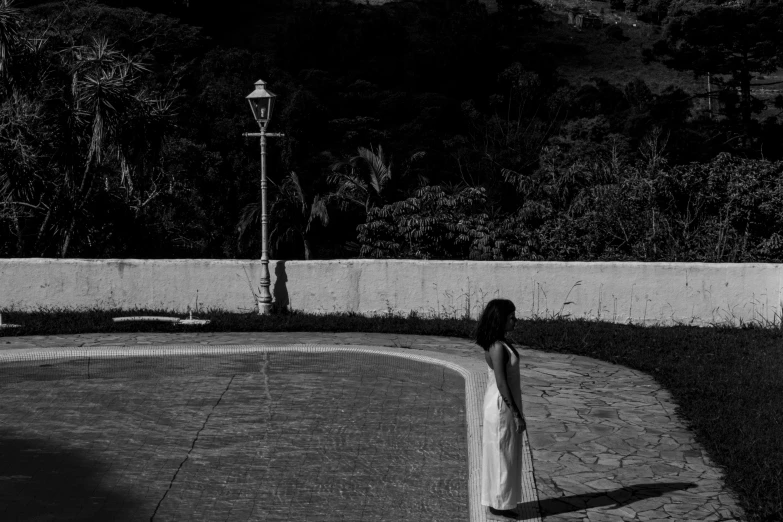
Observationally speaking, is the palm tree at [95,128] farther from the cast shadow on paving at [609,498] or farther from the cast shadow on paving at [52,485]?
the cast shadow on paving at [609,498]

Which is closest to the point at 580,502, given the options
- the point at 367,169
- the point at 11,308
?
the point at 11,308

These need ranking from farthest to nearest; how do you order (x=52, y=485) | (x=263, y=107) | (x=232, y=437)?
(x=263, y=107) → (x=232, y=437) → (x=52, y=485)

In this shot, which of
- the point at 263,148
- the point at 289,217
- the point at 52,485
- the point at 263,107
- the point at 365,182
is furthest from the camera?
the point at 289,217

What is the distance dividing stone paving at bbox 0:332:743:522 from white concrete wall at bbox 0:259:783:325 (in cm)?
212

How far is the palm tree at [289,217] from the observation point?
29.0 meters

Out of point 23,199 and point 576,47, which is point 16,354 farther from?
point 576,47

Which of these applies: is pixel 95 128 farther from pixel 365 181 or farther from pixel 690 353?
pixel 365 181

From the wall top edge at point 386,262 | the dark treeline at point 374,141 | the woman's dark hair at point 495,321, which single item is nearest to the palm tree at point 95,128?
the dark treeline at point 374,141

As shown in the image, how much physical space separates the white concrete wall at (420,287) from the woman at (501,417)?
26.9 ft

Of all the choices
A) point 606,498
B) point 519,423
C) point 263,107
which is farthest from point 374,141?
point 519,423

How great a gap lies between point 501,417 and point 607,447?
211cm

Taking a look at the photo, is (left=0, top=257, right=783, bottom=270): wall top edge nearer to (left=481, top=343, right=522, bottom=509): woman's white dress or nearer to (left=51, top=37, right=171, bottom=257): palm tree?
(left=51, top=37, right=171, bottom=257): palm tree

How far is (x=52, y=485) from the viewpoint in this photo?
7398 mm

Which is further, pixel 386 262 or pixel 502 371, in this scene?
pixel 386 262
